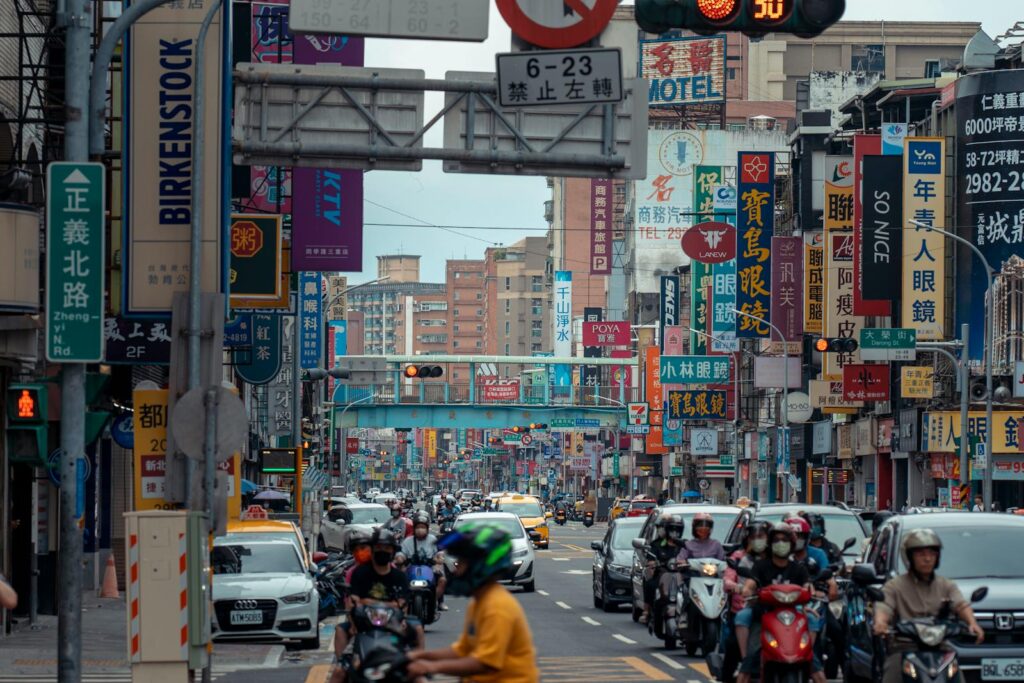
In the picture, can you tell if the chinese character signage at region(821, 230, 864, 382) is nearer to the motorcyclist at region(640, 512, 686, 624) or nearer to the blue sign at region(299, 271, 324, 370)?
the blue sign at region(299, 271, 324, 370)

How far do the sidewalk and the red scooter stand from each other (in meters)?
9.36

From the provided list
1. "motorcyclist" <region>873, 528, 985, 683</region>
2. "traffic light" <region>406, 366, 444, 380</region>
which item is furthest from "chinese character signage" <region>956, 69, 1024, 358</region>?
"motorcyclist" <region>873, 528, 985, 683</region>

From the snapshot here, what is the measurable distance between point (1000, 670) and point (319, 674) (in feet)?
28.4

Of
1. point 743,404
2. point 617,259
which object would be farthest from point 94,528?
point 617,259

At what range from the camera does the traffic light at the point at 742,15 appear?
1161 cm

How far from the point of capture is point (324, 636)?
27859 millimetres

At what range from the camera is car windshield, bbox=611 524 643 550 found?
33.1 metres

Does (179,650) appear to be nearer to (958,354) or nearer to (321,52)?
(321,52)

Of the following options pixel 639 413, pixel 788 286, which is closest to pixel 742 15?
pixel 788 286

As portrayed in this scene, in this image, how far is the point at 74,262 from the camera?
16.9 m

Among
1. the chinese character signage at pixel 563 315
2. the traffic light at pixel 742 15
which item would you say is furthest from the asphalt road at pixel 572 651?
the chinese character signage at pixel 563 315

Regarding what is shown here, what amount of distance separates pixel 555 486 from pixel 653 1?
6586 inches

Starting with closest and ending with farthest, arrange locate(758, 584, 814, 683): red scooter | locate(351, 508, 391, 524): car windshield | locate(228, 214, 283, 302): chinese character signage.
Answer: locate(758, 584, 814, 683): red scooter → locate(228, 214, 283, 302): chinese character signage → locate(351, 508, 391, 524): car windshield

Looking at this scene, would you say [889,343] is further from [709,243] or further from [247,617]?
[247,617]
